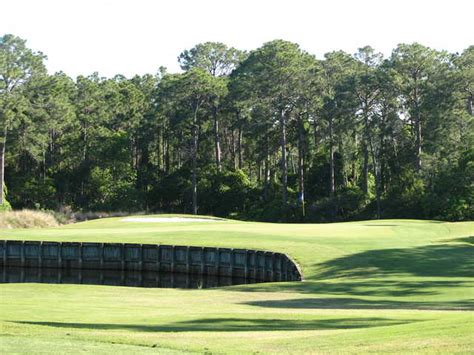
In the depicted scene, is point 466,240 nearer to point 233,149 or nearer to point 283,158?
point 283,158

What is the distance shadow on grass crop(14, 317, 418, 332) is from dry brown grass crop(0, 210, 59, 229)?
1729 inches

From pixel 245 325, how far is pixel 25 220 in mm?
48407

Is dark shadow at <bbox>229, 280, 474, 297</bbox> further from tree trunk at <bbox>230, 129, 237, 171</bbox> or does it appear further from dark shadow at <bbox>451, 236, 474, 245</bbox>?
tree trunk at <bbox>230, 129, 237, 171</bbox>

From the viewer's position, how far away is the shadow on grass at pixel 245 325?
650 inches

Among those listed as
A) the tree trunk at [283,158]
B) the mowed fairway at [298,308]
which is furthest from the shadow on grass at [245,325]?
the tree trunk at [283,158]

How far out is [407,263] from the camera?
106 feet

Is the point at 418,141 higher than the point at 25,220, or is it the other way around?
the point at 418,141

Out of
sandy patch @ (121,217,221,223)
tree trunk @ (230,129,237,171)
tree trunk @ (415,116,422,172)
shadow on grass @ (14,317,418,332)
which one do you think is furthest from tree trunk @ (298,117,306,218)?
shadow on grass @ (14,317,418,332)

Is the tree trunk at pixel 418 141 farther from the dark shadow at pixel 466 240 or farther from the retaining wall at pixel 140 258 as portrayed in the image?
the retaining wall at pixel 140 258

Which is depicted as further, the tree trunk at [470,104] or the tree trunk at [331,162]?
the tree trunk at [470,104]

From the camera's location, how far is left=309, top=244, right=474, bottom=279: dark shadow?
30547 mm

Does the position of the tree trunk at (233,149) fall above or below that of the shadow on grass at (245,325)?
above

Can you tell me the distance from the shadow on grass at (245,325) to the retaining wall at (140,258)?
2013 cm

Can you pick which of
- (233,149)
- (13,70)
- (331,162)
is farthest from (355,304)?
(233,149)
